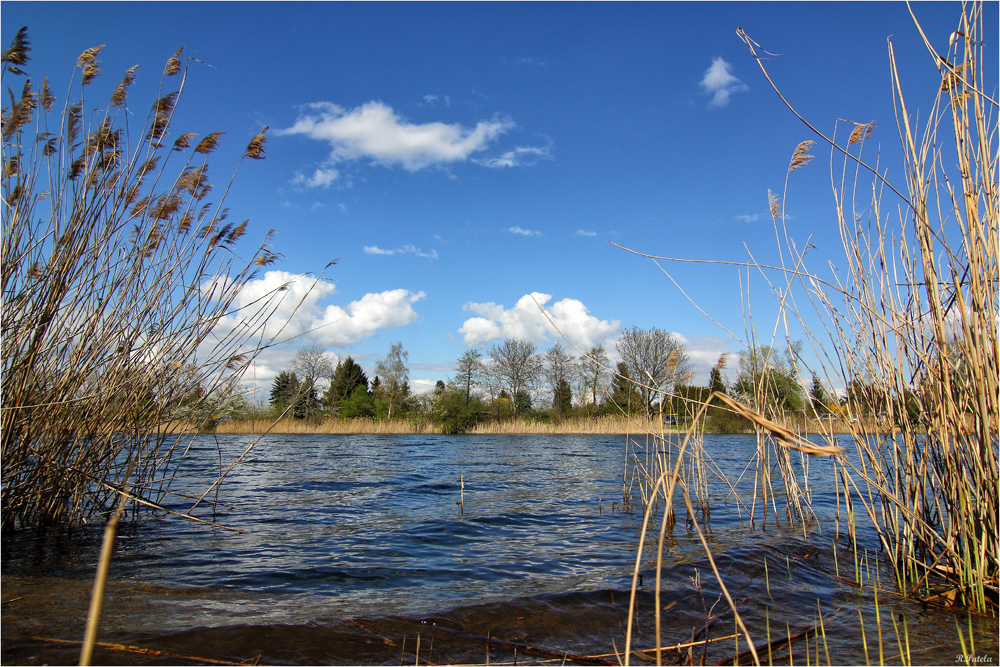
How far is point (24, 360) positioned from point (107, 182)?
1.30 metres

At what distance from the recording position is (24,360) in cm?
350

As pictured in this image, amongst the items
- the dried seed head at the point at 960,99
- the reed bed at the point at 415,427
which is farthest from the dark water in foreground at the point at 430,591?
the reed bed at the point at 415,427

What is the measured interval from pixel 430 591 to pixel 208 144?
365 centimetres

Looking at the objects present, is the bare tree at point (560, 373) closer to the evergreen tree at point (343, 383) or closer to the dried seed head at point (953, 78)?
the evergreen tree at point (343, 383)

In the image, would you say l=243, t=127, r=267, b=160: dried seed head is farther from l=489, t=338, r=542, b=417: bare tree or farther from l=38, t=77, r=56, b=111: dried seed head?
l=489, t=338, r=542, b=417: bare tree

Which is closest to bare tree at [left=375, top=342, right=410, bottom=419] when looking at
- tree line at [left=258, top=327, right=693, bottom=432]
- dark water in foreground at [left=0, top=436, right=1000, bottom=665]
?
tree line at [left=258, top=327, right=693, bottom=432]

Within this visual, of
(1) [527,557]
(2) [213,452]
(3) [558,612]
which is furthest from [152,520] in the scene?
(2) [213,452]

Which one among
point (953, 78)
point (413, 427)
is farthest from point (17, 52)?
point (413, 427)

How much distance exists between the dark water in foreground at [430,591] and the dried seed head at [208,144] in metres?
3.09

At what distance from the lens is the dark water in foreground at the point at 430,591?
291 cm

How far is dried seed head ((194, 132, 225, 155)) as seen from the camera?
4188mm

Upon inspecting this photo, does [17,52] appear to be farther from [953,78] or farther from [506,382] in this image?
[506,382]

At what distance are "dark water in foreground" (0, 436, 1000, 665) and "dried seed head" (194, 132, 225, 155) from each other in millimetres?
3088

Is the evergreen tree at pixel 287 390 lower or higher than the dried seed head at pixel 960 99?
lower
